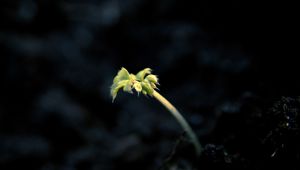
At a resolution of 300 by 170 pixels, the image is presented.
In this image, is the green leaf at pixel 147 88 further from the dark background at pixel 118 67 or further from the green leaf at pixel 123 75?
the dark background at pixel 118 67

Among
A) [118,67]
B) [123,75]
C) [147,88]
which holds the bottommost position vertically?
[147,88]

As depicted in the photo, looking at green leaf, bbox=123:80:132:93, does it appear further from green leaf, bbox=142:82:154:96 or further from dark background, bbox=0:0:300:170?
dark background, bbox=0:0:300:170

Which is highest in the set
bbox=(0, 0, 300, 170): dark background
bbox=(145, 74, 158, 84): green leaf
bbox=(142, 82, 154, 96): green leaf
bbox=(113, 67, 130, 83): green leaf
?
bbox=(0, 0, 300, 170): dark background

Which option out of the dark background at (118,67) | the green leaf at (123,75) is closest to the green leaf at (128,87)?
the green leaf at (123,75)

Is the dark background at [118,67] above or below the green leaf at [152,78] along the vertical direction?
above

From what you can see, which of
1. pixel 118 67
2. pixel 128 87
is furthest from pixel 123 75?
pixel 118 67

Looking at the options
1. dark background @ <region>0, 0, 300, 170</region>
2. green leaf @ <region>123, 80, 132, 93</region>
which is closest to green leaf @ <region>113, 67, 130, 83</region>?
green leaf @ <region>123, 80, 132, 93</region>

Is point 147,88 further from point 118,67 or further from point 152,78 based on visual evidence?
point 118,67

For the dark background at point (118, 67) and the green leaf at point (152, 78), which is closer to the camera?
the green leaf at point (152, 78)
